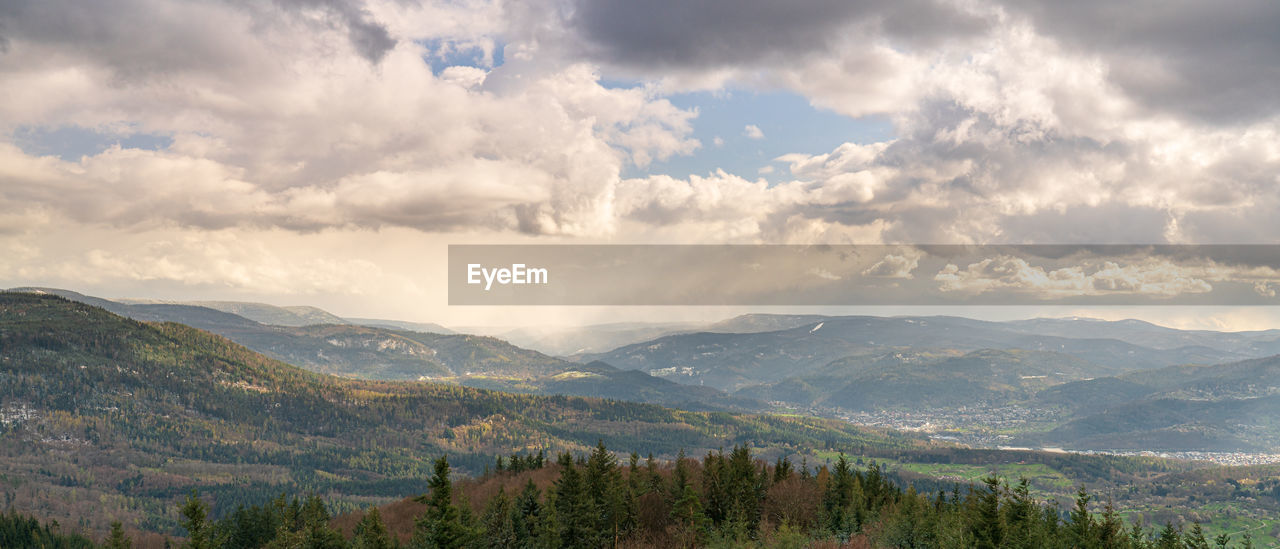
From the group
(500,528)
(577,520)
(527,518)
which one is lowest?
(527,518)

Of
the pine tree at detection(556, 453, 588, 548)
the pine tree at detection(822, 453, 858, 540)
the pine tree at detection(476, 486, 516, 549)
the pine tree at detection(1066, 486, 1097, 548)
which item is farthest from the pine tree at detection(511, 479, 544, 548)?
the pine tree at detection(1066, 486, 1097, 548)

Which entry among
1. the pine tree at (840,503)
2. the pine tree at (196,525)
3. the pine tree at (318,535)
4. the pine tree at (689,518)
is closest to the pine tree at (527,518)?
the pine tree at (689,518)

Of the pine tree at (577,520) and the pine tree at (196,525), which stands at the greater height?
the pine tree at (196,525)

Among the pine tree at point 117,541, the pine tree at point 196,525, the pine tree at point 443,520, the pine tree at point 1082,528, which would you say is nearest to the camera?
the pine tree at point 443,520

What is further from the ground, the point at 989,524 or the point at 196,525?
the point at 196,525

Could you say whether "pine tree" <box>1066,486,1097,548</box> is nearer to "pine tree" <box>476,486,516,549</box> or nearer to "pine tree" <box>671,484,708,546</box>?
"pine tree" <box>671,484,708,546</box>

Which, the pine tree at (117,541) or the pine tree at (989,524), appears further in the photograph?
the pine tree at (117,541)

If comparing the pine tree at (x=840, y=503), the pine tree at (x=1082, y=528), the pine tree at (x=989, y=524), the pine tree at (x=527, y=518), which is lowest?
the pine tree at (x=840, y=503)

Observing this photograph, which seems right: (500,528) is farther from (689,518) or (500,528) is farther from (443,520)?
(443,520)

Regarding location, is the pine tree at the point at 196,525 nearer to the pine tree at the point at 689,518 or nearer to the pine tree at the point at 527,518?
the pine tree at the point at 527,518

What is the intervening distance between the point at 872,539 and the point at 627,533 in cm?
3394

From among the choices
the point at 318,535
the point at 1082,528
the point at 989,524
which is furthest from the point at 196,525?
the point at 1082,528

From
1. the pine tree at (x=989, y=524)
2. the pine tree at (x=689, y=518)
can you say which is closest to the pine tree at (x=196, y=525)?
the pine tree at (x=689, y=518)

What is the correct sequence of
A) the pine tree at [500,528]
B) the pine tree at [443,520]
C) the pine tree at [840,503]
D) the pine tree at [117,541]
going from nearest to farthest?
the pine tree at [443,520]
the pine tree at [117,541]
the pine tree at [500,528]
the pine tree at [840,503]
